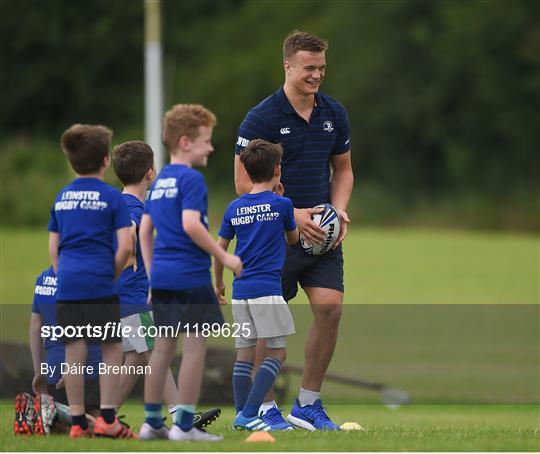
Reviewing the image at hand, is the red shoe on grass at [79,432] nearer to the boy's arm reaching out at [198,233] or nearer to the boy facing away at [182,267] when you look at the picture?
the boy facing away at [182,267]

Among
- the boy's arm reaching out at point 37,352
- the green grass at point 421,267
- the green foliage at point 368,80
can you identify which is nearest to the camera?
the boy's arm reaching out at point 37,352

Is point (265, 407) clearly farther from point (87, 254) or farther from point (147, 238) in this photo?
point (87, 254)

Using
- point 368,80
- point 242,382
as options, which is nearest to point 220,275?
point 242,382

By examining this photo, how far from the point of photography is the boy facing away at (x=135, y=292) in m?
7.43

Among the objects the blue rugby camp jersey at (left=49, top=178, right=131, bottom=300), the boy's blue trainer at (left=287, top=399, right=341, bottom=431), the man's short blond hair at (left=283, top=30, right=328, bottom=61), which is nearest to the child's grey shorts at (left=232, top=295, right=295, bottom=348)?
the boy's blue trainer at (left=287, top=399, right=341, bottom=431)

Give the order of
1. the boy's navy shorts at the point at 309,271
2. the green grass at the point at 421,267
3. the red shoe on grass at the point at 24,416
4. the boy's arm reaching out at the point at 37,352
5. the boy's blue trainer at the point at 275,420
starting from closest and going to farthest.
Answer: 1. the red shoe on grass at the point at 24,416
2. the boy's arm reaching out at the point at 37,352
3. the boy's blue trainer at the point at 275,420
4. the boy's navy shorts at the point at 309,271
5. the green grass at the point at 421,267

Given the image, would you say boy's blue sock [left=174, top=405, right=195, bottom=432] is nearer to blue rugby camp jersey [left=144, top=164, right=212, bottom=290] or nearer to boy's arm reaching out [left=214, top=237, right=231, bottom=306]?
blue rugby camp jersey [left=144, top=164, right=212, bottom=290]

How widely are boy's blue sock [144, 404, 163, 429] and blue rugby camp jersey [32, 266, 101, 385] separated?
70 cm

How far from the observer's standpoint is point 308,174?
812 cm

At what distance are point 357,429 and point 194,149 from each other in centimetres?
217

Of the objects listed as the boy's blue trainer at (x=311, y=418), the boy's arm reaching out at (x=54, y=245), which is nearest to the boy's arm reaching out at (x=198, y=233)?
the boy's arm reaching out at (x=54, y=245)

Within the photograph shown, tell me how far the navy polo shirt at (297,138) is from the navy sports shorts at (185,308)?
165 centimetres

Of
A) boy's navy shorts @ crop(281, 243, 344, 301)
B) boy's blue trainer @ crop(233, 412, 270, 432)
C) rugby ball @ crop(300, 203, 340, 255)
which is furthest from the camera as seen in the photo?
boy's navy shorts @ crop(281, 243, 344, 301)

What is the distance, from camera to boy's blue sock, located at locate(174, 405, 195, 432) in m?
A: 6.58
